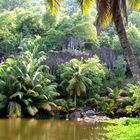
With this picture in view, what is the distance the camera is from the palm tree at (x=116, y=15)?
9867 millimetres

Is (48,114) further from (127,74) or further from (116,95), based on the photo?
(127,74)

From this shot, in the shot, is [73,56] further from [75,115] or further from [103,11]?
[103,11]

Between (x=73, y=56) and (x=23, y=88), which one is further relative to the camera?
(x=73, y=56)

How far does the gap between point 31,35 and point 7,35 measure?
17.3ft

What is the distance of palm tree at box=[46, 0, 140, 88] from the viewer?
388 inches

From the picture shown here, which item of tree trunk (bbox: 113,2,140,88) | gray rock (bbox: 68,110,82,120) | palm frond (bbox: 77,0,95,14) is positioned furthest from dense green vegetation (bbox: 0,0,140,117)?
tree trunk (bbox: 113,2,140,88)

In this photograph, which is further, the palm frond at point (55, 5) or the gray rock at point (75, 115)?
the gray rock at point (75, 115)

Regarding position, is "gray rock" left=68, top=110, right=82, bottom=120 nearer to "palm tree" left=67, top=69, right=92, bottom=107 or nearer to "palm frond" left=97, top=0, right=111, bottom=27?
"palm tree" left=67, top=69, right=92, bottom=107

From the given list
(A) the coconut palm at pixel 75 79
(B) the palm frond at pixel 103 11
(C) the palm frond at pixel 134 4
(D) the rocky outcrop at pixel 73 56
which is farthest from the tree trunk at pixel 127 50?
(D) the rocky outcrop at pixel 73 56

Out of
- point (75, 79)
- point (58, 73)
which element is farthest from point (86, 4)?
point (58, 73)

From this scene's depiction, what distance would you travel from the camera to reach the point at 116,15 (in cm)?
1026

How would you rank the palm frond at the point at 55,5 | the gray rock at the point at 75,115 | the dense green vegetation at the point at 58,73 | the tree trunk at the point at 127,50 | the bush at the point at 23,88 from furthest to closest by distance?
the gray rock at the point at 75,115 < the dense green vegetation at the point at 58,73 < the bush at the point at 23,88 < the palm frond at the point at 55,5 < the tree trunk at the point at 127,50

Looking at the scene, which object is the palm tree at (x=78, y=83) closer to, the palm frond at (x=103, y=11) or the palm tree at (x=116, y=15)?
the palm tree at (x=116, y=15)

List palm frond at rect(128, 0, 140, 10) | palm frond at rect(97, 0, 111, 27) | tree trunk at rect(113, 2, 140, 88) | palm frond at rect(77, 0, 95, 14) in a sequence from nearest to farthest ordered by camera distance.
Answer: tree trunk at rect(113, 2, 140, 88), palm frond at rect(97, 0, 111, 27), palm frond at rect(77, 0, 95, 14), palm frond at rect(128, 0, 140, 10)
